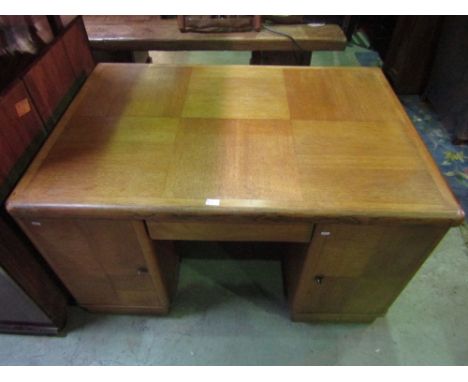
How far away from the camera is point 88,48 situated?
3.60 feet

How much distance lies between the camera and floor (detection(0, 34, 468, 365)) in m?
1.06

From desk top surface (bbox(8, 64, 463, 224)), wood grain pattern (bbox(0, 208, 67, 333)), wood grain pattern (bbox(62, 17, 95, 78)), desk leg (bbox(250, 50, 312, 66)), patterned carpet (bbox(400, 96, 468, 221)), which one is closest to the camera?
desk top surface (bbox(8, 64, 463, 224))

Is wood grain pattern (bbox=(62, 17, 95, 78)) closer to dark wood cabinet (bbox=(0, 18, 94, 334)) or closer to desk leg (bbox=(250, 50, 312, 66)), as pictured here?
dark wood cabinet (bbox=(0, 18, 94, 334))

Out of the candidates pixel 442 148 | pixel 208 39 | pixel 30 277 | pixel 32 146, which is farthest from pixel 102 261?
pixel 442 148

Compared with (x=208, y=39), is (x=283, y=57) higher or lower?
lower

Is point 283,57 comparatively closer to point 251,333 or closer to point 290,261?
point 290,261

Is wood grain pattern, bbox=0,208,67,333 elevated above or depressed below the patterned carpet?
above

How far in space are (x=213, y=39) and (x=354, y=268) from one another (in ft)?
4.43

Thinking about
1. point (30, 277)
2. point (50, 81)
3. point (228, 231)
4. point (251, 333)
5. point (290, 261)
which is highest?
point (50, 81)

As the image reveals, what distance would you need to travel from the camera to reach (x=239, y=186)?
71 centimetres

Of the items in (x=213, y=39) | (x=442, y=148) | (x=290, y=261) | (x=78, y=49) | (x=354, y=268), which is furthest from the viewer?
(x=442, y=148)

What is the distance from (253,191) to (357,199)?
23 centimetres

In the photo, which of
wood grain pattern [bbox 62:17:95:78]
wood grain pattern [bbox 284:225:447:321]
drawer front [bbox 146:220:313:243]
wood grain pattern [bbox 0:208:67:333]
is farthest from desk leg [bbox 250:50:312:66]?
wood grain pattern [bbox 0:208:67:333]

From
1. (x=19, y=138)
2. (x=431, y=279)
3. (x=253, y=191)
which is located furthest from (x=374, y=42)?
(x=19, y=138)
